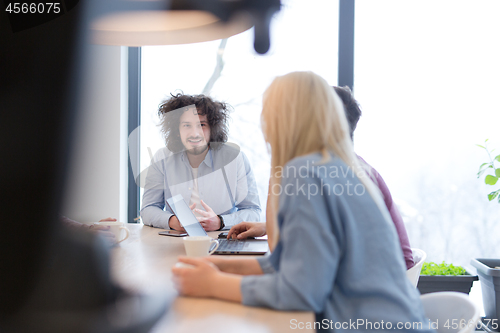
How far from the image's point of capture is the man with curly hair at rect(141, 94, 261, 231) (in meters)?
1.98

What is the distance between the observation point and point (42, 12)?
8.2 inches

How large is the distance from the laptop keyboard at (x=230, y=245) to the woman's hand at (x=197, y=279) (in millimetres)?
428

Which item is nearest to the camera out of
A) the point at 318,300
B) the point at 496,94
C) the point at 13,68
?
the point at 13,68

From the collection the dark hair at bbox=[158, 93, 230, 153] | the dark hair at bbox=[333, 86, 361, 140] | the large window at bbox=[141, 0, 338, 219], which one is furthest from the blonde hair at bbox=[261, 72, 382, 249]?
the large window at bbox=[141, 0, 338, 219]

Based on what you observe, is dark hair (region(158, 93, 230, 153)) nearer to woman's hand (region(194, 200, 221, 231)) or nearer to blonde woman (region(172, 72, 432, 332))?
woman's hand (region(194, 200, 221, 231))

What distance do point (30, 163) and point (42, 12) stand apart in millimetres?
92

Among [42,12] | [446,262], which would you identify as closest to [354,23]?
[446,262]

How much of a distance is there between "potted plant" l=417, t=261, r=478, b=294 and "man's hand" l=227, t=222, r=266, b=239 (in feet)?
4.52

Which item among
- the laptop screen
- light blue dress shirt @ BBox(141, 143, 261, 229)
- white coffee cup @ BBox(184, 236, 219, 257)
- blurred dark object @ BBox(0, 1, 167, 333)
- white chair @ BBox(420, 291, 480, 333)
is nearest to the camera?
blurred dark object @ BBox(0, 1, 167, 333)

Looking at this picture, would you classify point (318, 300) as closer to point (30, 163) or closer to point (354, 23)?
point (30, 163)

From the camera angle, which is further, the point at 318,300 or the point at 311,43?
the point at 311,43

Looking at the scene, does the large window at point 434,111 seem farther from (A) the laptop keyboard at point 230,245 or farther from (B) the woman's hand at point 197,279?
(B) the woman's hand at point 197,279

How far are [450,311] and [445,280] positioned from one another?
57.0 inches

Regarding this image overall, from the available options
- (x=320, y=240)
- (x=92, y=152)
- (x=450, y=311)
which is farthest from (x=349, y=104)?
(x=92, y=152)
